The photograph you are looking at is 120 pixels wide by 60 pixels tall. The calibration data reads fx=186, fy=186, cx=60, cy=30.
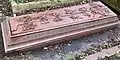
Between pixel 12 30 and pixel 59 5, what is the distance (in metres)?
1.35

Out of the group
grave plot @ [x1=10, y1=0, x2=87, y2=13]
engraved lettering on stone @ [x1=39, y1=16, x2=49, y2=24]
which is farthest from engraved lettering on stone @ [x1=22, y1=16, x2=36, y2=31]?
grave plot @ [x1=10, y1=0, x2=87, y2=13]

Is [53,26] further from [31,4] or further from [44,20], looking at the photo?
[31,4]

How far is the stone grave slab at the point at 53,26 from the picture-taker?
2779 millimetres

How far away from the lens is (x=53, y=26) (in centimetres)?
296

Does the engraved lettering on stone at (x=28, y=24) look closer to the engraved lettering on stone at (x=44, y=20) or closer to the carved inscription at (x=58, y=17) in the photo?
the carved inscription at (x=58, y=17)

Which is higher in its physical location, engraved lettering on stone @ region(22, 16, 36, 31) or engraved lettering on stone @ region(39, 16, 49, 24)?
engraved lettering on stone @ region(39, 16, 49, 24)

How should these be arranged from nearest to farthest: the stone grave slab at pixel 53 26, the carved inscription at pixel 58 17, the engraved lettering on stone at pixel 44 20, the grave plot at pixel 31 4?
Result: the stone grave slab at pixel 53 26, the carved inscription at pixel 58 17, the engraved lettering on stone at pixel 44 20, the grave plot at pixel 31 4

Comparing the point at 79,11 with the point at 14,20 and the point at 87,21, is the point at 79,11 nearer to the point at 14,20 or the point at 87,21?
the point at 87,21

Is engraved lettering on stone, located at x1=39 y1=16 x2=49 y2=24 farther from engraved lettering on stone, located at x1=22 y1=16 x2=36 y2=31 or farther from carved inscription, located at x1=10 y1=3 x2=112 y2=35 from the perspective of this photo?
engraved lettering on stone, located at x1=22 y1=16 x2=36 y2=31

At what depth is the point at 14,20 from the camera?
3023mm

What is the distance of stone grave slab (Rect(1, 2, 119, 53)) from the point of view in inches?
109

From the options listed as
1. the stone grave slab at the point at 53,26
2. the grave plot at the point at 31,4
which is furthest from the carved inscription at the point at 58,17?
the grave plot at the point at 31,4

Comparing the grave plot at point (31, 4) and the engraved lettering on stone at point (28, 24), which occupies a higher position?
the grave plot at point (31, 4)

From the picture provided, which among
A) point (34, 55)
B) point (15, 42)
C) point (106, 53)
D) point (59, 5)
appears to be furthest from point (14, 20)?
point (106, 53)
